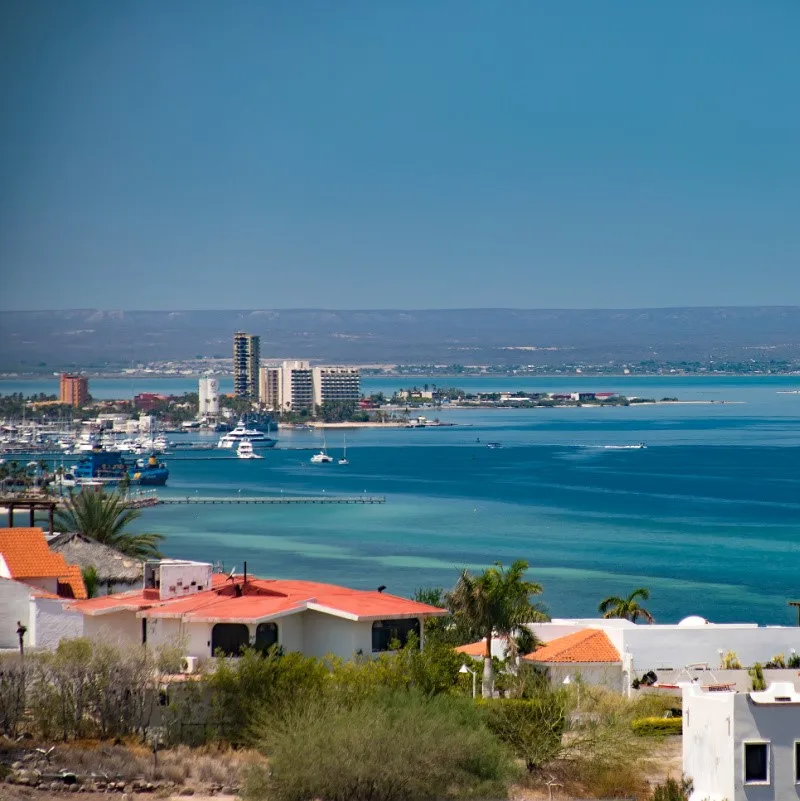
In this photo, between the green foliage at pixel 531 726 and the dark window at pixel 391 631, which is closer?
the green foliage at pixel 531 726

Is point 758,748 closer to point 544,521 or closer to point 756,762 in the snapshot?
point 756,762

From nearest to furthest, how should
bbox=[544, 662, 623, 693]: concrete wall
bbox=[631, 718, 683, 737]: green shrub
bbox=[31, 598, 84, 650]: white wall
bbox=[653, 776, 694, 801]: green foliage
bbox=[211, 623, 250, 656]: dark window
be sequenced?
bbox=[653, 776, 694, 801]: green foliage, bbox=[631, 718, 683, 737]: green shrub, bbox=[211, 623, 250, 656]: dark window, bbox=[31, 598, 84, 650]: white wall, bbox=[544, 662, 623, 693]: concrete wall

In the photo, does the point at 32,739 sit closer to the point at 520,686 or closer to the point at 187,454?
the point at 520,686

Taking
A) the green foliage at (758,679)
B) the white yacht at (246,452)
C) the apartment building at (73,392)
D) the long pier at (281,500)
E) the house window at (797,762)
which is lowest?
the white yacht at (246,452)

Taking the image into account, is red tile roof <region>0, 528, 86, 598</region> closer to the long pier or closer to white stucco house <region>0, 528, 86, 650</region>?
white stucco house <region>0, 528, 86, 650</region>

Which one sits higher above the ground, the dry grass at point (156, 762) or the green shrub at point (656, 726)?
the dry grass at point (156, 762)

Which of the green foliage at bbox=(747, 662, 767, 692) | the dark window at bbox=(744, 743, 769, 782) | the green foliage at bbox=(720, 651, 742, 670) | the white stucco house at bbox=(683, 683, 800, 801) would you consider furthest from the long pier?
the dark window at bbox=(744, 743, 769, 782)

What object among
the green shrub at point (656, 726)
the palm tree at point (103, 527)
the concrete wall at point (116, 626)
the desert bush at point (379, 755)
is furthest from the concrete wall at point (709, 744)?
the palm tree at point (103, 527)

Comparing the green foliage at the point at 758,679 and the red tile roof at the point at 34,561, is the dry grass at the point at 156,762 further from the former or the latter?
the red tile roof at the point at 34,561

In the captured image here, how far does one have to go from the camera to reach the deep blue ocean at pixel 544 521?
2108 inches

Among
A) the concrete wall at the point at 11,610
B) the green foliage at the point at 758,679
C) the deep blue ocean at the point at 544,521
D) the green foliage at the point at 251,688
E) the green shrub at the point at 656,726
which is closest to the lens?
the green foliage at the point at 251,688

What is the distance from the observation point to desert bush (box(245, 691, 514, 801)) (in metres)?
17.1

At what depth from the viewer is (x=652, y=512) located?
81.9 meters

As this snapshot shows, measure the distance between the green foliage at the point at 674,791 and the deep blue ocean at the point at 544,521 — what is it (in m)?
26.6
